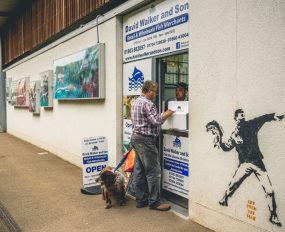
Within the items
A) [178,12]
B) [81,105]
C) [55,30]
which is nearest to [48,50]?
[55,30]

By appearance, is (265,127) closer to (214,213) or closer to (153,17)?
(214,213)

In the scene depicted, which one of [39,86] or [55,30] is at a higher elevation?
[55,30]

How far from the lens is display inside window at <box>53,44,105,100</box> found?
743 centimetres

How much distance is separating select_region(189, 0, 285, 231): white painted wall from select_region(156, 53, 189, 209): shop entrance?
46 centimetres

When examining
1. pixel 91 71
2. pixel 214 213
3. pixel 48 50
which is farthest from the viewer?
pixel 48 50

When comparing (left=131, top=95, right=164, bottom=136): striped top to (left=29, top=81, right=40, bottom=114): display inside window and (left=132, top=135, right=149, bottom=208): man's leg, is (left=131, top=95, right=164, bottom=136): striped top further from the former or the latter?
(left=29, top=81, right=40, bottom=114): display inside window

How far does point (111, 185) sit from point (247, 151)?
2.29 metres

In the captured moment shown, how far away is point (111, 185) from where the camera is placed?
5445 millimetres

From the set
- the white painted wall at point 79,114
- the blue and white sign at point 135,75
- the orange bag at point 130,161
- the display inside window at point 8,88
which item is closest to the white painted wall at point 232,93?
the orange bag at point 130,161

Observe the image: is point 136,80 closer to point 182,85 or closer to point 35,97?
point 182,85

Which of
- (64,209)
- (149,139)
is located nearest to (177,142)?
(149,139)

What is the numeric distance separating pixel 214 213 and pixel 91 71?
14.6ft

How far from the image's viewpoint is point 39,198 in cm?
614

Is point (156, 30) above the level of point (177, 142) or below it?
above
